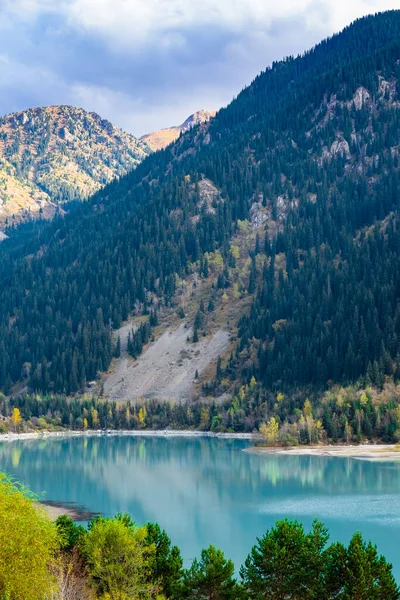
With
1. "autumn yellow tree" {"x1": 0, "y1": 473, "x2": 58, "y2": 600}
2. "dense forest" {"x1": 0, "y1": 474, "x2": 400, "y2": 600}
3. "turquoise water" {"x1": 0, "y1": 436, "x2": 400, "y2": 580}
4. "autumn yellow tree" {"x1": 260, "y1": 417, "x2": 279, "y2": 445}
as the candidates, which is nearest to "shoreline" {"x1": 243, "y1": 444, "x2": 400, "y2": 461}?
"autumn yellow tree" {"x1": 260, "y1": 417, "x2": 279, "y2": 445}

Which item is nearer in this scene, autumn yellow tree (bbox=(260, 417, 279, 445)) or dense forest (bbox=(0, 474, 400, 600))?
dense forest (bbox=(0, 474, 400, 600))

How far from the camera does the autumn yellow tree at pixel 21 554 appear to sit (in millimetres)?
40859

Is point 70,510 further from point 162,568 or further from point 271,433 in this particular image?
point 271,433

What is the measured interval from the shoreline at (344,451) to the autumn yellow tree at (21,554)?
10559 cm

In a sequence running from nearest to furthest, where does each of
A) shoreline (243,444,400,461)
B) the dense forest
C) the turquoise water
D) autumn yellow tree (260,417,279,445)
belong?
the dense forest
the turquoise water
shoreline (243,444,400,461)
autumn yellow tree (260,417,279,445)

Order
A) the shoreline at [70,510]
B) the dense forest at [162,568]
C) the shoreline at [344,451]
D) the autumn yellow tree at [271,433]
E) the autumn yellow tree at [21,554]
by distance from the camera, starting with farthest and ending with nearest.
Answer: the autumn yellow tree at [271,433], the shoreline at [344,451], the shoreline at [70,510], the dense forest at [162,568], the autumn yellow tree at [21,554]

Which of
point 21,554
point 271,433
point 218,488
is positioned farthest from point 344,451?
point 21,554

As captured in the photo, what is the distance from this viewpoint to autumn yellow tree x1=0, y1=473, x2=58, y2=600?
40859 millimetres

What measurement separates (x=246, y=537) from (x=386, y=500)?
92.6ft

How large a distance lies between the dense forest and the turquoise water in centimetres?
1962

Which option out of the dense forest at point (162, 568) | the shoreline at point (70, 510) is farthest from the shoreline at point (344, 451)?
the dense forest at point (162, 568)

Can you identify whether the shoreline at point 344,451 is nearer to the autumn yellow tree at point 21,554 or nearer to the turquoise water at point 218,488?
the turquoise water at point 218,488

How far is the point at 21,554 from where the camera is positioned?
41.5m

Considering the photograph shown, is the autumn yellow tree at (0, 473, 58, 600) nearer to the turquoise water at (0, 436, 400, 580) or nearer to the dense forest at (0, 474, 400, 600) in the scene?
the dense forest at (0, 474, 400, 600)
